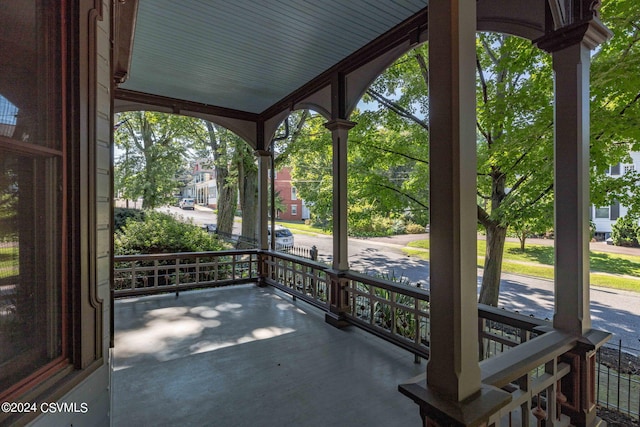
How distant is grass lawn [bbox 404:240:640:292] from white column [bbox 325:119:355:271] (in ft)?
24.2

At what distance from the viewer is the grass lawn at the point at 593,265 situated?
8070 mm

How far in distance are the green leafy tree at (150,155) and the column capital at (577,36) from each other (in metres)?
10.5

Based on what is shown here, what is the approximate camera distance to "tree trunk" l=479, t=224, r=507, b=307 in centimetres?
572

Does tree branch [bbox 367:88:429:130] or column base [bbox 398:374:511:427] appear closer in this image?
column base [bbox 398:374:511:427]

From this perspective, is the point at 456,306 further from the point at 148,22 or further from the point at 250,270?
the point at 250,270

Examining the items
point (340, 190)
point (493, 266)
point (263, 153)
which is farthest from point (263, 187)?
point (493, 266)

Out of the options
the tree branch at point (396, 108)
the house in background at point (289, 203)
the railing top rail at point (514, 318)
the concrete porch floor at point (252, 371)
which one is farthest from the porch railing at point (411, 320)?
the house in background at point (289, 203)

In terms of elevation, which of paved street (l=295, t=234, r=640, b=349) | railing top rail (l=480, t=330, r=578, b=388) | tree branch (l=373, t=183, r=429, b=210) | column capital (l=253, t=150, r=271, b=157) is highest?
column capital (l=253, t=150, r=271, b=157)

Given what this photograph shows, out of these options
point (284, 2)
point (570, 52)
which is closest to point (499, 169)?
point (570, 52)

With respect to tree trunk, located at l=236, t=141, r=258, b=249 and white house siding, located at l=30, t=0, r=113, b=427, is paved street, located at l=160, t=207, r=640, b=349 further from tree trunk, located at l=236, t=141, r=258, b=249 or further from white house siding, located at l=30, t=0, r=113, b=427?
white house siding, located at l=30, t=0, r=113, b=427

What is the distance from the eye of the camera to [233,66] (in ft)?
14.5

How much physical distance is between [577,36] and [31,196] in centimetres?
307

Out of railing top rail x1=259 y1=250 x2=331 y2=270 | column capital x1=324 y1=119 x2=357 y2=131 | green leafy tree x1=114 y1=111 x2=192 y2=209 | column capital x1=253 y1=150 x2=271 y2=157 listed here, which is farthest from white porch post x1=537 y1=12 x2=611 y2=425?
green leafy tree x1=114 y1=111 x2=192 y2=209

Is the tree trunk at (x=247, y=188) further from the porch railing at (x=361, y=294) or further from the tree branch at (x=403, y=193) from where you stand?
the tree branch at (x=403, y=193)
